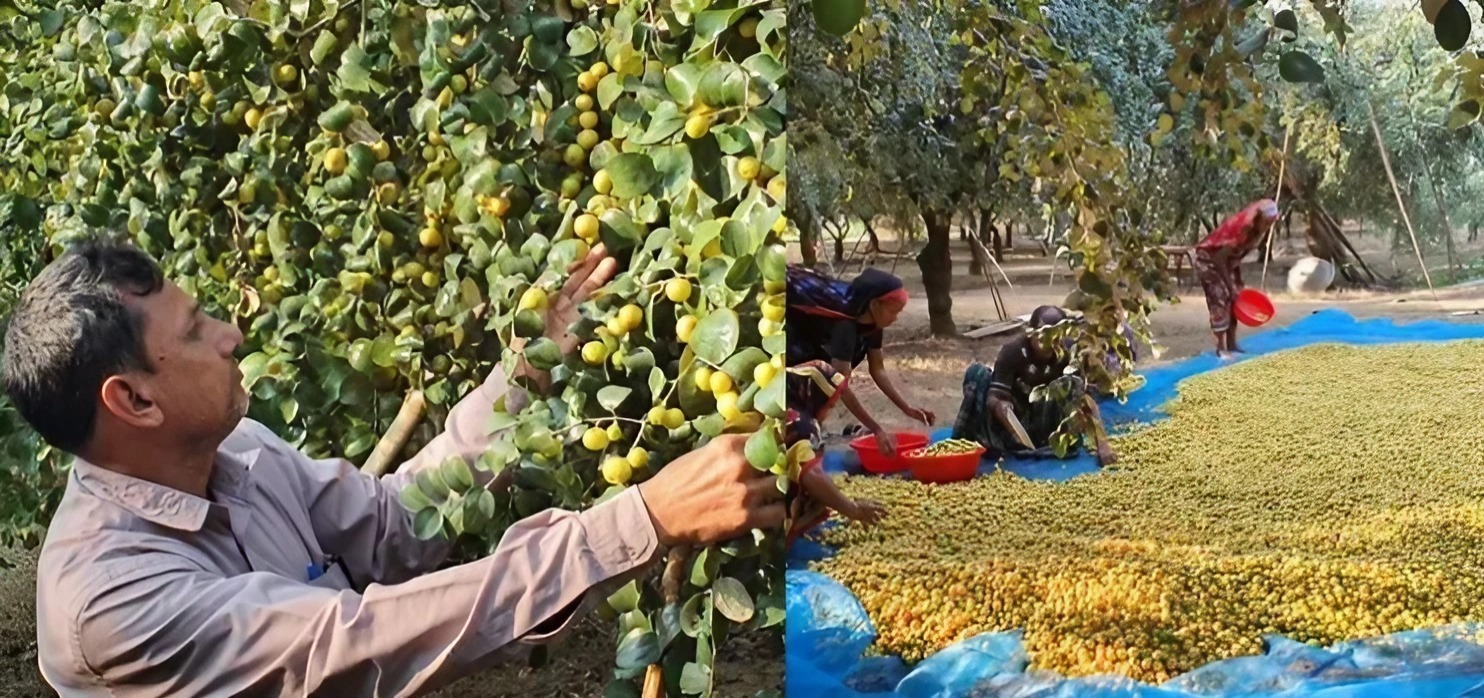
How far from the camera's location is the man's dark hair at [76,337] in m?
1.44

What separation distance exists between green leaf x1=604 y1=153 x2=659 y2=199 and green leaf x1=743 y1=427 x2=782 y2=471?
1.00 feet

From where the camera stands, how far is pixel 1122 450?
5.44 ft

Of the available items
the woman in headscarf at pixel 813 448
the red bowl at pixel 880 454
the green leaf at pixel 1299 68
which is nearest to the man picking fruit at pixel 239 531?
the woman in headscarf at pixel 813 448

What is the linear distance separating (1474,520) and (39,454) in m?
2.03

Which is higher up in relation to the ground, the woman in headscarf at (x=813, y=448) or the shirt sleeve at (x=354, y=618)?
the woman in headscarf at (x=813, y=448)

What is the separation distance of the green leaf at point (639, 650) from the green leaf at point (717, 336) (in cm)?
36

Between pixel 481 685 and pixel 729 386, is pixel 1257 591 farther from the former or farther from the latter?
pixel 481 685

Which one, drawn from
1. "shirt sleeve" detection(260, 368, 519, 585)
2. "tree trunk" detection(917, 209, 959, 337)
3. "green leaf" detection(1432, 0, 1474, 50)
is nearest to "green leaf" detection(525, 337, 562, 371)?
"shirt sleeve" detection(260, 368, 519, 585)

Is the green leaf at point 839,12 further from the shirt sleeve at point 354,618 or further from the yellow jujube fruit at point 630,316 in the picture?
the shirt sleeve at point 354,618

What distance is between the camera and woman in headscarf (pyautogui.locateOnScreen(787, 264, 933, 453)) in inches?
56.9

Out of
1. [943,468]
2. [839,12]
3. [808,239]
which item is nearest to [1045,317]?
[943,468]

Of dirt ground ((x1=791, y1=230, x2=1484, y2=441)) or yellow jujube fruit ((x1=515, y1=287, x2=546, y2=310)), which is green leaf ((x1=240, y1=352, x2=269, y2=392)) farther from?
dirt ground ((x1=791, y1=230, x2=1484, y2=441))

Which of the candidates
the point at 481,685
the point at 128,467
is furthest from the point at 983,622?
the point at 128,467

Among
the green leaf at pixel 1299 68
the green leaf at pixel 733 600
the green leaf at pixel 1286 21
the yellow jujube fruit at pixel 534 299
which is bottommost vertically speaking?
the green leaf at pixel 733 600
